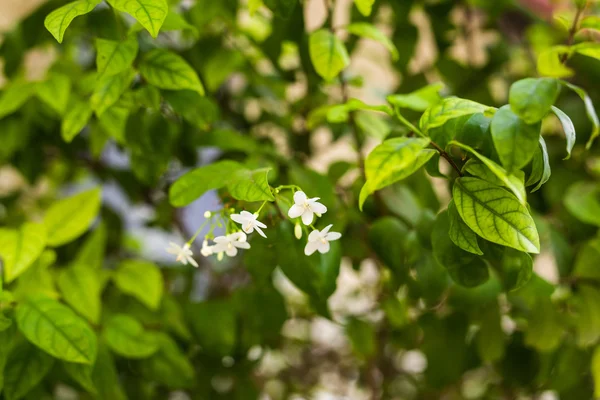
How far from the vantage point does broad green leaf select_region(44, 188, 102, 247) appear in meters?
0.82

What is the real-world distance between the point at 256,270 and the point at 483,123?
1.04 ft

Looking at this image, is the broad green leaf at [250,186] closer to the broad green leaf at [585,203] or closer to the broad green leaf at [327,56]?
the broad green leaf at [327,56]

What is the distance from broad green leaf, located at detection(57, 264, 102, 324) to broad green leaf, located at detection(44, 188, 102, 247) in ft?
0.16

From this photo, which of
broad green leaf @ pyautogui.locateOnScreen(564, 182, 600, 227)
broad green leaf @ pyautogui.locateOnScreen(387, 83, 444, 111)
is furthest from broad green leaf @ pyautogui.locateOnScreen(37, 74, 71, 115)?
broad green leaf @ pyautogui.locateOnScreen(564, 182, 600, 227)

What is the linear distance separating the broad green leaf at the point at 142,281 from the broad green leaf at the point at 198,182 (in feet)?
0.88

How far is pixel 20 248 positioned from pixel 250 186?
1.22 feet

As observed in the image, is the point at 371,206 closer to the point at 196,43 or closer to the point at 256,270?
the point at 256,270

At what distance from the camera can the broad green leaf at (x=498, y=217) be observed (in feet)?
1.61

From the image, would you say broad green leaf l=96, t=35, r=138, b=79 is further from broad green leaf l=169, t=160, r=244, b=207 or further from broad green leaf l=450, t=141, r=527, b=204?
broad green leaf l=450, t=141, r=527, b=204

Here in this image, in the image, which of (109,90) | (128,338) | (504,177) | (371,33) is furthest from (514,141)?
(128,338)

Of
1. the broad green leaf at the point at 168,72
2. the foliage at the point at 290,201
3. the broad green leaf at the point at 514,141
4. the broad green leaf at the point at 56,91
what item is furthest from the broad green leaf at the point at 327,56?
the broad green leaf at the point at 56,91

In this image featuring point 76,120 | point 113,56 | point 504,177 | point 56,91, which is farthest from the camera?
point 56,91

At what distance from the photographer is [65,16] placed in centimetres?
54

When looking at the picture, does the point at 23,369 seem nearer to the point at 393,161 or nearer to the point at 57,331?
the point at 57,331
